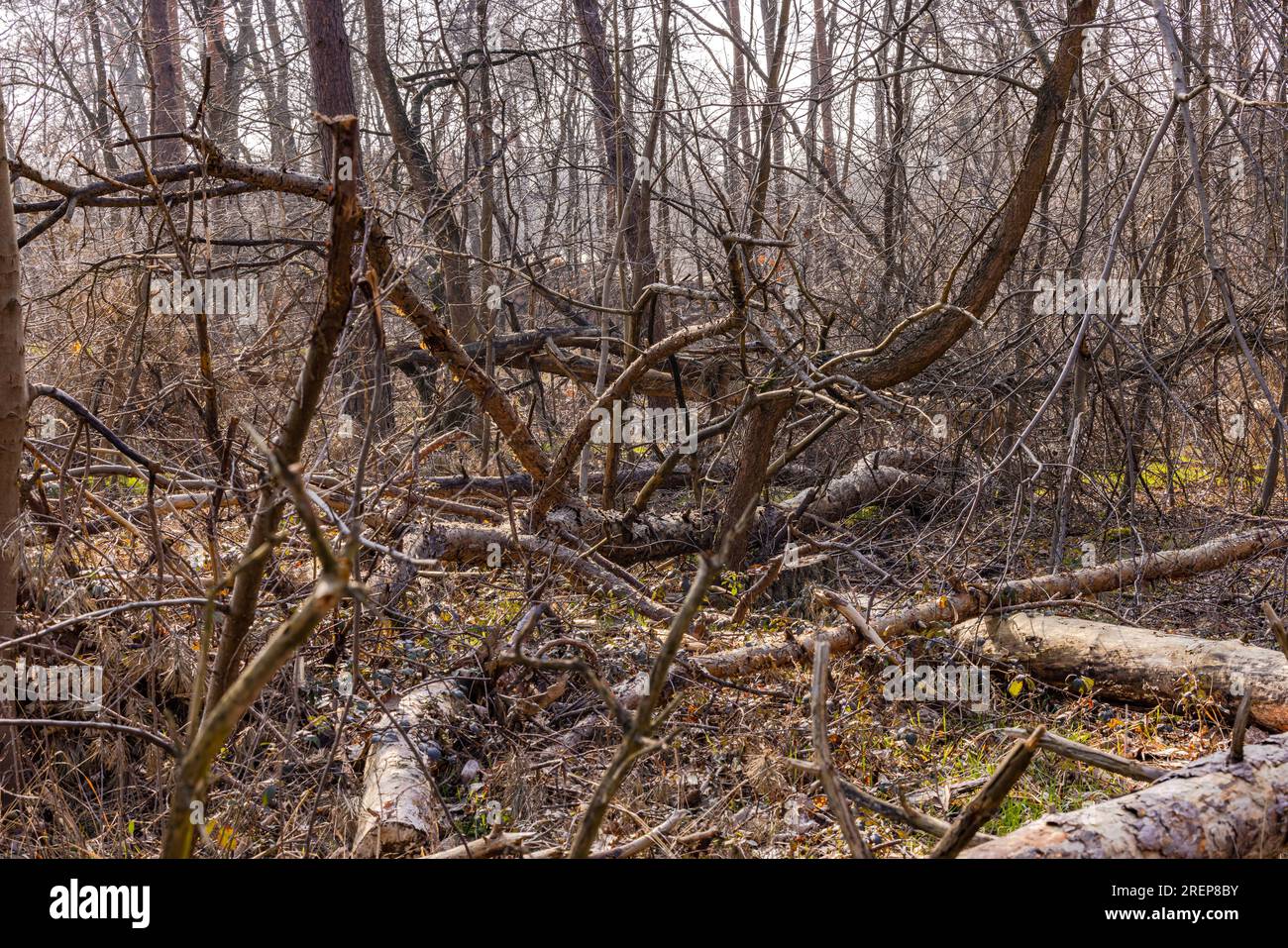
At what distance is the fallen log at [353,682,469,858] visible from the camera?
2.83 metres

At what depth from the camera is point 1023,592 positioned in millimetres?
4715

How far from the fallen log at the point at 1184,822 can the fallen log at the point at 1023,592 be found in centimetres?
154

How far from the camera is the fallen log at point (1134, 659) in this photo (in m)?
3.72

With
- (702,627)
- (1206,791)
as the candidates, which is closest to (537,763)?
(702,627)

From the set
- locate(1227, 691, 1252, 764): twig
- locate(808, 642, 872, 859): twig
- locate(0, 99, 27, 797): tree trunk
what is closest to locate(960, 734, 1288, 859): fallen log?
locate(1227, 691, 1252, 764): twig

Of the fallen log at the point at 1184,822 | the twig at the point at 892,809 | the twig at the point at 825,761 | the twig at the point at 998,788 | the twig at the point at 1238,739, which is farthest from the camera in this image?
the twig at the point at 1238,739

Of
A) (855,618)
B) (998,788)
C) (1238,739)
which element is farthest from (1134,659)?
(998,788)

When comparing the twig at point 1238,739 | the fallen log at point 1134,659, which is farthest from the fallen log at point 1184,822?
the fallen log at point 1134,659

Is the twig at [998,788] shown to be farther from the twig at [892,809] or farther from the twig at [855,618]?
the twig at [855,618]

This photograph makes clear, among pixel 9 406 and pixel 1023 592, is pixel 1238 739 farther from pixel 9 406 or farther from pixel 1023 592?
pixel 9 406

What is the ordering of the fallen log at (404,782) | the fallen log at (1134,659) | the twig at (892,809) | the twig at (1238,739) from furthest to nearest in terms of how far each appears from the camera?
the fallen log at (1134,659) < the fallen log at (404,782) < the twig at (1238,739) < the twig at (892,809)

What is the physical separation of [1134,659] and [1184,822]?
1780 mm

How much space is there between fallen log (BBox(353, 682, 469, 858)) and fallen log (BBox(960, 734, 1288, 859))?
1.56 meters

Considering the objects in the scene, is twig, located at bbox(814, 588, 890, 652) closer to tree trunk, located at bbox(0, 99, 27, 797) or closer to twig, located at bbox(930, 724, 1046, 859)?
twig, located at bbox(930, 724, 1046, 859)
